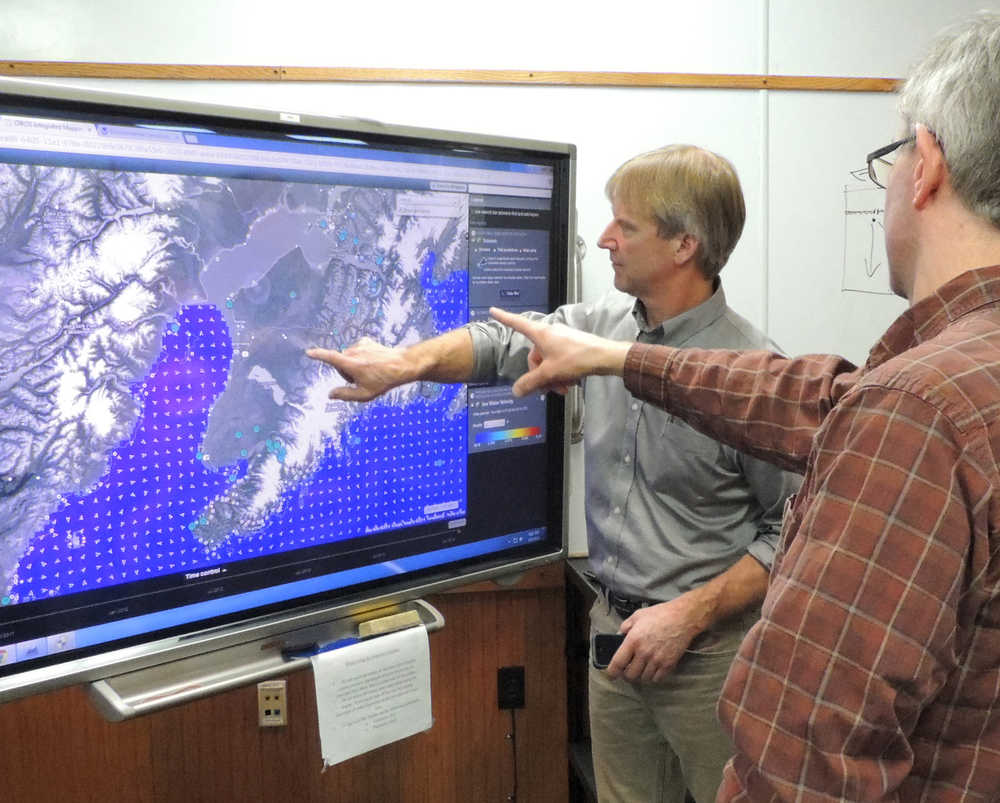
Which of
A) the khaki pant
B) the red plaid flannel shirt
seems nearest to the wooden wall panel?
the khaki pant

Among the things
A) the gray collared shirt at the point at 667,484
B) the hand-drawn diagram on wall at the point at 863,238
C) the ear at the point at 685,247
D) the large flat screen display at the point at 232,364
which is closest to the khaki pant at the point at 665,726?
the gray collared shirt at the point at 667,484

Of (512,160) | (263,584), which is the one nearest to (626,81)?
(512,160)

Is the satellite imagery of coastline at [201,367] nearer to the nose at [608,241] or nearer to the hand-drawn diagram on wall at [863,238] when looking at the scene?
the nose at [608,241]

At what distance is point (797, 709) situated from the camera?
750 mm

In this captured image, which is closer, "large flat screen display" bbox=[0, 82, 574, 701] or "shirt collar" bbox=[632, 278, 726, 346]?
"large flat screen display" bbox=[0, 82, 574, 701]

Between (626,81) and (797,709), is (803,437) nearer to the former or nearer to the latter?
(797,709)

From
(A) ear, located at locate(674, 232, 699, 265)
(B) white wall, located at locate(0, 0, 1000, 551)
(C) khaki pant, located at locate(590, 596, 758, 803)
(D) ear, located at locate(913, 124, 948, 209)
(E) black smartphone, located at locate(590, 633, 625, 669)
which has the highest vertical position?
(B) white wall, located at locate(0, 0, 1000, 551)

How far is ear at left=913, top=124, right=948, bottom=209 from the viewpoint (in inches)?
32.8

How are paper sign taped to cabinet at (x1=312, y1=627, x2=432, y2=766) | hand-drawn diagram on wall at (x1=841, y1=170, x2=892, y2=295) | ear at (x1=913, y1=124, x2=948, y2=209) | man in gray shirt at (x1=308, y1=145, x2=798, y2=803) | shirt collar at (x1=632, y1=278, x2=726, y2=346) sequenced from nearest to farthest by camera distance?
ear at (x1=913, y1=124, x2=948, y2=209) < paper sign taped to cabinet at (x1=312, y1=627, x2=432, y2=766) < man in gray shirt at (x1=308, y1=145, x2=798, y2=803) < shirt collar at (x1=632, y1=278, x2=726, y2=346) < hand-drawn diagram on wall at (x1=841, y1=170, x2=892, y2=295)

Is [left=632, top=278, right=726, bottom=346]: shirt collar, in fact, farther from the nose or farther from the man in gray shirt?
the nose

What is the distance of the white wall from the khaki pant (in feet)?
1.95

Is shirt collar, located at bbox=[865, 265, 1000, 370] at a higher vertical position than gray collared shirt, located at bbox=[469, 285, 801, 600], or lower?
higher

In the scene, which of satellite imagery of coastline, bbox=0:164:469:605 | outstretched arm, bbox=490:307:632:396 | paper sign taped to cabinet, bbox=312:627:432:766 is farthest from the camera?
paper sign taped to cabinet, bbox=312:627:432:766

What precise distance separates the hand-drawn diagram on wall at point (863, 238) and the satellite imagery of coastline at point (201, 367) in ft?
4.23
